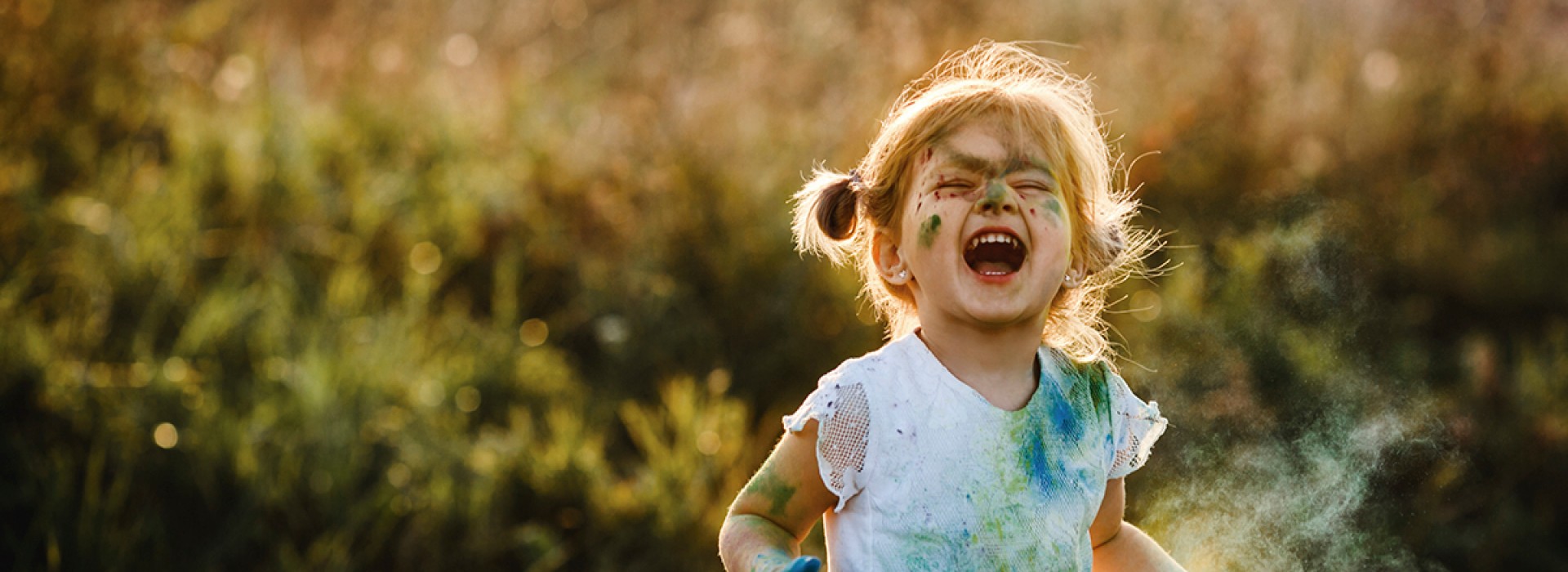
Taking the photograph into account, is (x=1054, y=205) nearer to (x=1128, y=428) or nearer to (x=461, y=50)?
(x=1128, y=428)

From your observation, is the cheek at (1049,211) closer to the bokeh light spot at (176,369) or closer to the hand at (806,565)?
the hand at (806,565)

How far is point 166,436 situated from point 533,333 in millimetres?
1177

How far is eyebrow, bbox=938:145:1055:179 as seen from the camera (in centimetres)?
156

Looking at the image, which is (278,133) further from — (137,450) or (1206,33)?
(1206,33)

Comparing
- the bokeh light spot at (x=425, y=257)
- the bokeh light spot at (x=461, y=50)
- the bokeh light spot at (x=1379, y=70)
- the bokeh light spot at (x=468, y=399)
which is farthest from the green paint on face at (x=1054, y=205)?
the bokeh light spot at (x=461, y=50)

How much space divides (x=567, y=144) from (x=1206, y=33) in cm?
246

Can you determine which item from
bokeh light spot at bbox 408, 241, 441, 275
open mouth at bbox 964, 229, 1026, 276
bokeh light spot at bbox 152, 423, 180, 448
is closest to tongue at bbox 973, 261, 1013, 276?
open mouth at bbox 964, 229, 1026, 276

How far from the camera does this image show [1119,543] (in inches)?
68.6

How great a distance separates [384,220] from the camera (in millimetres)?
4453

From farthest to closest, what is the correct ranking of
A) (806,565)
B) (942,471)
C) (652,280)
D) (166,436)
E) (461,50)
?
(461,50)
(652,280)
(166,436)
(942,471)
(806,565)

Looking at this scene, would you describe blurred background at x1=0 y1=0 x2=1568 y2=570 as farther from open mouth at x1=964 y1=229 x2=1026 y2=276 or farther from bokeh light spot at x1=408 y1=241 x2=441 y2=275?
open mouth at x1=964 y1=229 x2=1026 y2=276

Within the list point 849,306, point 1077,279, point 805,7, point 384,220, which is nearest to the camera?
point 1077,279

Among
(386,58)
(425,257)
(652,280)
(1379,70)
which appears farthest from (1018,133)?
(386,58)

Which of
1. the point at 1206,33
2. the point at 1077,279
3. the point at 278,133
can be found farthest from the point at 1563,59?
the point at 278,133
